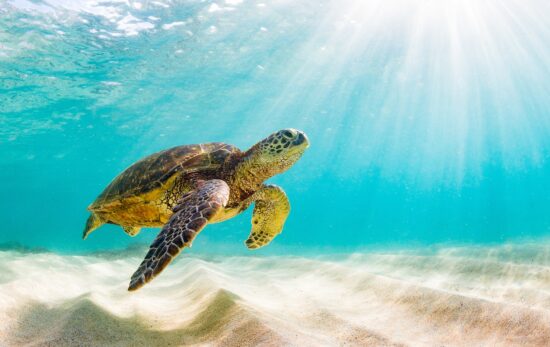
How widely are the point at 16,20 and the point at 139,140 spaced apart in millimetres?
24874

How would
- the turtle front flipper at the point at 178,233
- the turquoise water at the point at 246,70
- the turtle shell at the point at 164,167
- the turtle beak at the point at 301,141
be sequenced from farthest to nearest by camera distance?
1. the turquoise water at the point at 246,70
2. the turtle shell at the point at 164,167
3. the turtle beak at the point at 301,141
4. the turtle front flipper at the point at 178,233

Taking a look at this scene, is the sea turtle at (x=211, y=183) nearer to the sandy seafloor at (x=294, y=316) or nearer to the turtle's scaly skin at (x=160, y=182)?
the turtle's scaly skin at (x=160, y=182)

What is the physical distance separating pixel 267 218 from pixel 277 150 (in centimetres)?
147

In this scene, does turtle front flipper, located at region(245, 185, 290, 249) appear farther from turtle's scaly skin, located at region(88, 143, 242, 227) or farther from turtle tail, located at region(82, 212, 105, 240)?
turtle tail, located at region(82, 212, 105, 240)

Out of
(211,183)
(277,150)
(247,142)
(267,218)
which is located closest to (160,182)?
(211,183)

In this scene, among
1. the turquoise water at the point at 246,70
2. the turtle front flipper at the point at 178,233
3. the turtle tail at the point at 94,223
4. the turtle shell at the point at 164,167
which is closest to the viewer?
the turtle front flipper at the point at 178,233

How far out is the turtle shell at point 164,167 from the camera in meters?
4.15

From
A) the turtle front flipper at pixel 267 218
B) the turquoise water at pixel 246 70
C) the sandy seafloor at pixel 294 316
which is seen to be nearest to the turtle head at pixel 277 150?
the turtle front flipper at pixel 267 218

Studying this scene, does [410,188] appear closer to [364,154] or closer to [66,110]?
[364,154]

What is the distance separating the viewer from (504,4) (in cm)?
1875

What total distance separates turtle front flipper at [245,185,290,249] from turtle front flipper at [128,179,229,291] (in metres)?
1.52

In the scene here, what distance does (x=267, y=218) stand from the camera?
500 cm

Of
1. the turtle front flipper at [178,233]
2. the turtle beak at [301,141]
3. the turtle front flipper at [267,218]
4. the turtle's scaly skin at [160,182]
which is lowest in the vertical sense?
the turtle front flipper at [267,218]

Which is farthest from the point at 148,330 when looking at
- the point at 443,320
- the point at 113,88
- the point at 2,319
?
the point at 113,88
